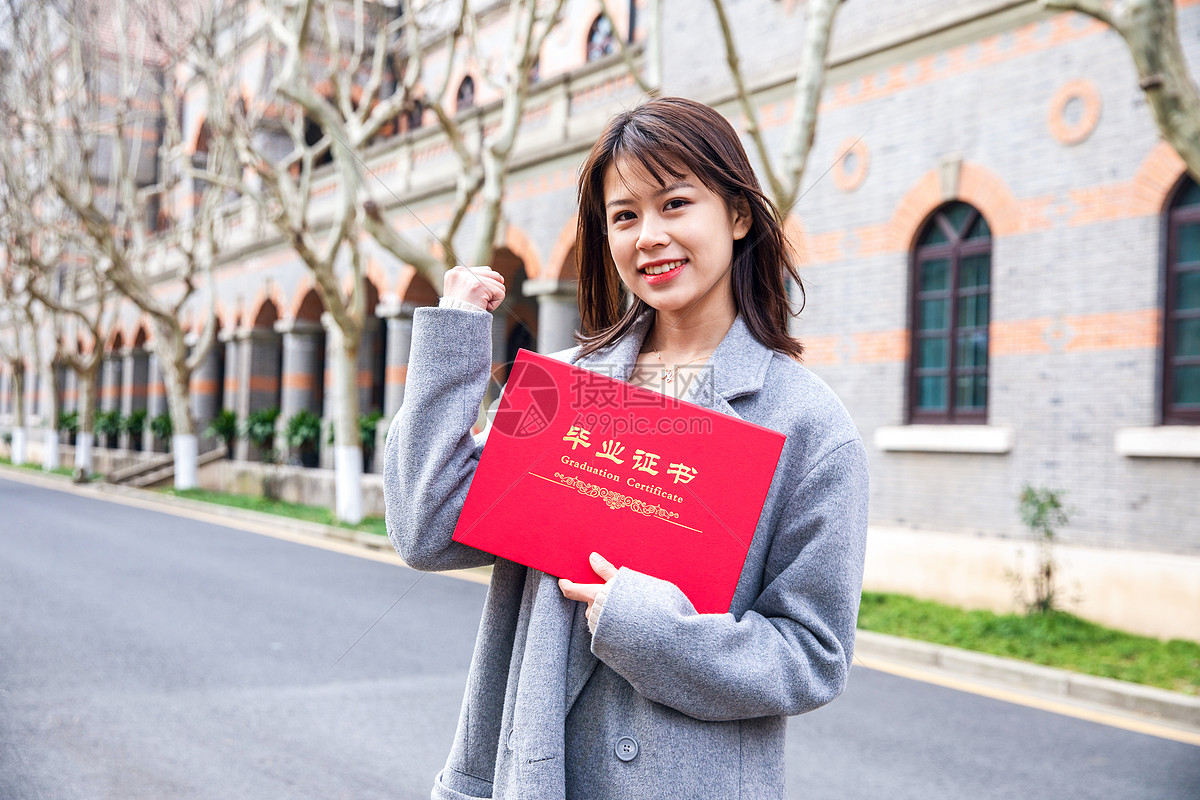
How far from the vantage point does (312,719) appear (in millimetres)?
5168

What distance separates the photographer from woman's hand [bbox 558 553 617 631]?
137 centimetres

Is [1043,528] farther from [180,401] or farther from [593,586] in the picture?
[180,401]

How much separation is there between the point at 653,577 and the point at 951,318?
928cm

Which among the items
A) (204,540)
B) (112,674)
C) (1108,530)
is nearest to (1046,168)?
(1108,530)

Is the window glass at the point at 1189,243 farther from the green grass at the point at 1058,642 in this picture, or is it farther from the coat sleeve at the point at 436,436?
the coat sleeve at the point at 436,436

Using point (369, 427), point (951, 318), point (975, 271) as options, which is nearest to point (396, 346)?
point (369, 427)

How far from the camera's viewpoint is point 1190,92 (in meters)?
5.28

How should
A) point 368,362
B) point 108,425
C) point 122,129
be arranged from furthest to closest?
point 108,425
point 368,362
point 122,129

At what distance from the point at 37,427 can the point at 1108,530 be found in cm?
4005

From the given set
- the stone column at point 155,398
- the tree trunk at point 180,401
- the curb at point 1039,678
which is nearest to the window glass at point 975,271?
the curb at point 1039,678

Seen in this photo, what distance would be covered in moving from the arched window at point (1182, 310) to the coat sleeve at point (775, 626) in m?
8.20

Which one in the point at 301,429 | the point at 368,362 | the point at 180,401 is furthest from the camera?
the point at 368,362

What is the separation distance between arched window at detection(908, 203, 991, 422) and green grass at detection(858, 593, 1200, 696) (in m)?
2.32

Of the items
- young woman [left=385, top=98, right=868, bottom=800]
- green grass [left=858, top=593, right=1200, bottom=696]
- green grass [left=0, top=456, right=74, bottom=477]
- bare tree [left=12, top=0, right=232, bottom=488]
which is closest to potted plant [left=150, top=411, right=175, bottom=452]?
green grass [left=0, top=456, right=74, bottom=477]
